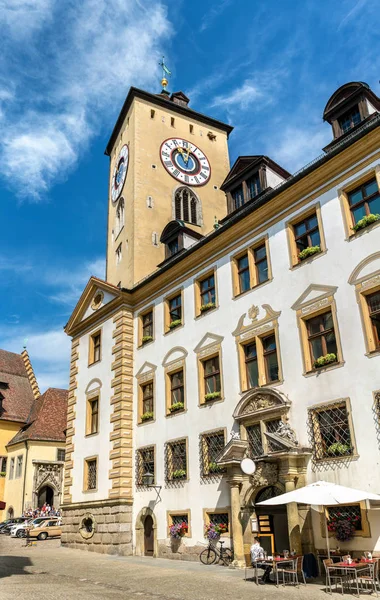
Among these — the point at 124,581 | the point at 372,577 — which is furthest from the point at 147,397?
the point at 372,577

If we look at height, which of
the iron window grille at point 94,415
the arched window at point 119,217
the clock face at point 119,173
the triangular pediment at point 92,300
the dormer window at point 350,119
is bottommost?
the iron window grille at point 94,415

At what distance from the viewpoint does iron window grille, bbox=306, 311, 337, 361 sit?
684 inches

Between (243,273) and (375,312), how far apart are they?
266 inches

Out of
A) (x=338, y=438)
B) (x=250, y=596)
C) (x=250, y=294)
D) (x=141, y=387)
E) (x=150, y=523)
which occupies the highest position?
(x=250, y=294)

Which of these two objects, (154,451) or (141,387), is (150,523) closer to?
(154,451)

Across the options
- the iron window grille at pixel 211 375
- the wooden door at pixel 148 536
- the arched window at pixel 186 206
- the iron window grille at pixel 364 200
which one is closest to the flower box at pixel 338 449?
the iron window grille at pixel 211 375

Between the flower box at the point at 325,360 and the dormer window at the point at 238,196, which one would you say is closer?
the flower box at the point at 325,360

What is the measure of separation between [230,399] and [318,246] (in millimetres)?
6553

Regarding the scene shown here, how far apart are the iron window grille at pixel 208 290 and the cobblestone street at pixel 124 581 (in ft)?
33.5

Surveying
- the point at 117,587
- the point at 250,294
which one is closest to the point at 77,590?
the point at 117,587

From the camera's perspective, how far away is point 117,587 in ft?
47.7

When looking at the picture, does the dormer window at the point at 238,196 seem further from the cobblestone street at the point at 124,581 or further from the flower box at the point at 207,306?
the cobblestone street at the point at 124,581

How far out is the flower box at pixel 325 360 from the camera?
17.0 m

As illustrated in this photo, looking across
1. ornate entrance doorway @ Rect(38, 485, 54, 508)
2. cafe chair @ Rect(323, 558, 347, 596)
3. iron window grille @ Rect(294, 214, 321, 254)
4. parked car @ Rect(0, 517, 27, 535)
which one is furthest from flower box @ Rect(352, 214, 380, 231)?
ornate entrance doorway @ Rect(38, 485, 54, 508)
